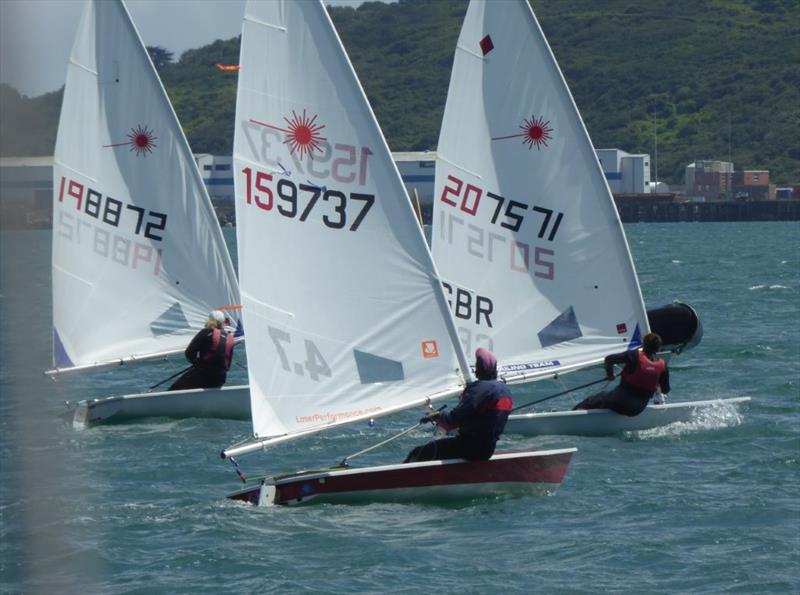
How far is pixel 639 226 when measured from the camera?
112 meters

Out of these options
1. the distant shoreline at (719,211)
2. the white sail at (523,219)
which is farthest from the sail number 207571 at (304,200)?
the distant shoreline at (719,211)

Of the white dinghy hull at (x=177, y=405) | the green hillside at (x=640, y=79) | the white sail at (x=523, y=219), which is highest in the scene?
the green hillside at (x=640, y=79)

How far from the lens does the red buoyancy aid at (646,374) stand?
1300cm

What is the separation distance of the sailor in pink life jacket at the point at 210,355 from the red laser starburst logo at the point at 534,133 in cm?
404

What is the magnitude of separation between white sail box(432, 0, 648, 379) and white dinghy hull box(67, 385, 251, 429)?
277 centimetres

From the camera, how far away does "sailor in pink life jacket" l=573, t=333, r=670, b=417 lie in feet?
42.6

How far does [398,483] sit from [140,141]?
8072 millimetres

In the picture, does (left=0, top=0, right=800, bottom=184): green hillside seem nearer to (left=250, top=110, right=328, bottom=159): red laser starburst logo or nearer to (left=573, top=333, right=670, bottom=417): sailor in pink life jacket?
(left=573, top=333, right=670, bottom=417): sailor in pink life jacket

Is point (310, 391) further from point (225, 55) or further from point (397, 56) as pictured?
point (397, 56)

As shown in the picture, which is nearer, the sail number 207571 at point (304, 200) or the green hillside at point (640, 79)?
the sail number 207571 at point (304, 200)

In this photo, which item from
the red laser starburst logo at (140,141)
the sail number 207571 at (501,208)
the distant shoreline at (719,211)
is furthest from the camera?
the distant shoreline at (719,211)

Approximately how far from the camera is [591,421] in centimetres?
1373

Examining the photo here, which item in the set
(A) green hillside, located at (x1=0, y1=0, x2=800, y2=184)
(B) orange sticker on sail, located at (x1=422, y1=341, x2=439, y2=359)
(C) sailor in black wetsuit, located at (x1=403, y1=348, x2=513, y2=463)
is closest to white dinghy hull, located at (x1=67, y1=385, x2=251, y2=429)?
(B) orange sticker on sail, located at (x1=422, y1=341, x2=439, y2=359)

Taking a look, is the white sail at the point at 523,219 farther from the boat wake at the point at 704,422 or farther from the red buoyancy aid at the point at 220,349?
the red buoyancy aid at the point at 220,349
